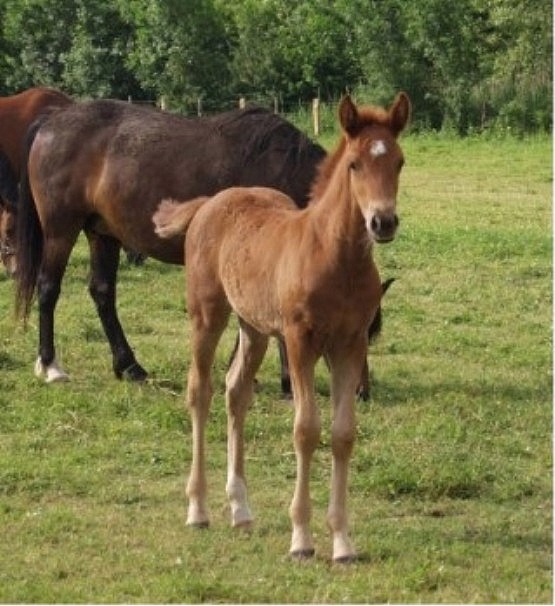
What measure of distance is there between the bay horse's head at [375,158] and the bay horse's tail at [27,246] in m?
4.54

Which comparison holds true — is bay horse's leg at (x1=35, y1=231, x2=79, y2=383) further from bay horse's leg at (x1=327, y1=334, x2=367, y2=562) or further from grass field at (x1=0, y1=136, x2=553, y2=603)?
bay horse's leg at (x1=327, y1=334, x2=367, y2=562)

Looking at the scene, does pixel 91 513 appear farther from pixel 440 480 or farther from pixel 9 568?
pixel 440 480

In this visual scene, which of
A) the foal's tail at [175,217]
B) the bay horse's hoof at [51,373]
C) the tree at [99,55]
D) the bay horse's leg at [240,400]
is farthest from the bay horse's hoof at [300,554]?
the tree at [99,55]

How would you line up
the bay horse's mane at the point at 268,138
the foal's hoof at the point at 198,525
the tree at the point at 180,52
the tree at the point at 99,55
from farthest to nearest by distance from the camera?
the tree at the point at 99,55
the tree at the point at 180,52
the bay horse's mane at the point at 268,138
the foal's hoof at the point at 198,525

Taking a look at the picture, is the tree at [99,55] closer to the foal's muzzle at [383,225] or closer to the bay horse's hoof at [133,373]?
the bay horse's hoof at [133,373]

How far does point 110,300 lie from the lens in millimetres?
9836

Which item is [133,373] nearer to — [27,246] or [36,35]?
[27,246]

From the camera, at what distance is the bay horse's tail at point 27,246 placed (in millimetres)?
9945

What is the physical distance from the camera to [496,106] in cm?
3438

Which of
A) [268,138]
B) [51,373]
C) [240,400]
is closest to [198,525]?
[240,400]

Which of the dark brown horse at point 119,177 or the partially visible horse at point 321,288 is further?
the dark brown horse at point 119,177

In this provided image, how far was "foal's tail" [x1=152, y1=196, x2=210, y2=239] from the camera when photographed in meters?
7.02

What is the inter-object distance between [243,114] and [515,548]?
4.21 m

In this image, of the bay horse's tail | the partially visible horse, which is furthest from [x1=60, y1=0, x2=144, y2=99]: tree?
the partially visible horse
